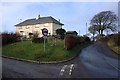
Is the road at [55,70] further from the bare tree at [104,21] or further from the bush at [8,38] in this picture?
the bare tree at [104,21]

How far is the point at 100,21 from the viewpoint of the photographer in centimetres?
7050

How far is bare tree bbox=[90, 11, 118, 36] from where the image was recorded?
226 ft

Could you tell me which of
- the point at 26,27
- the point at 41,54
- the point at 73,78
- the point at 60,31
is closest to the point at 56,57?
the point at 41,54

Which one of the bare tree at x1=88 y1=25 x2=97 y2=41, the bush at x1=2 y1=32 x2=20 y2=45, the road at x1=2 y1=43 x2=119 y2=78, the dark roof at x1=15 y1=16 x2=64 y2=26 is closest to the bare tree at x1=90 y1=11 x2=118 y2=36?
the bare tree at x1=88 y1=25 x2=97 y2=41

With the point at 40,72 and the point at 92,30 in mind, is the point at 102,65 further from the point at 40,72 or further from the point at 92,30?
the point at 92,30

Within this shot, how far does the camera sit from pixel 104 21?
230 feet

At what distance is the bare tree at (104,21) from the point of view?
68.9 meters

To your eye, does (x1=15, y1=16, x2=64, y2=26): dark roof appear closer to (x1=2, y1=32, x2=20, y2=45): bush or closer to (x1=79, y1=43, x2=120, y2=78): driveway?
(x1=2, y1=32, x2=20, y2=45): bush

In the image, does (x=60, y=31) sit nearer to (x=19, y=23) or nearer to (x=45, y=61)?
(x=45, y=61)

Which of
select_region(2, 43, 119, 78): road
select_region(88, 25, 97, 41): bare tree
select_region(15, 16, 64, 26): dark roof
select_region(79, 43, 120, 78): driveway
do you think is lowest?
select_region(79, 43, 120, 78): driveway

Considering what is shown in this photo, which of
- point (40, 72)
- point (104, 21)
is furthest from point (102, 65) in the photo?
point (104, 21)

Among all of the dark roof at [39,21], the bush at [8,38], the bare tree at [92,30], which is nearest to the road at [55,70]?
the bush at [8,38]

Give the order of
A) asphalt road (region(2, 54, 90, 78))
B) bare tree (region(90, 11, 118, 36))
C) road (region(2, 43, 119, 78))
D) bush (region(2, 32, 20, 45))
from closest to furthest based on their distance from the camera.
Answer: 1. asphalt road (region(2, 54, 90, 78))
2. road (region(2, 43, 119, 78))
3. bush (region(2, 32, 20, 45))
4. bare tree (region(90, 11, 118, 36))

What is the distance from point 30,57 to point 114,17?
51731mm
